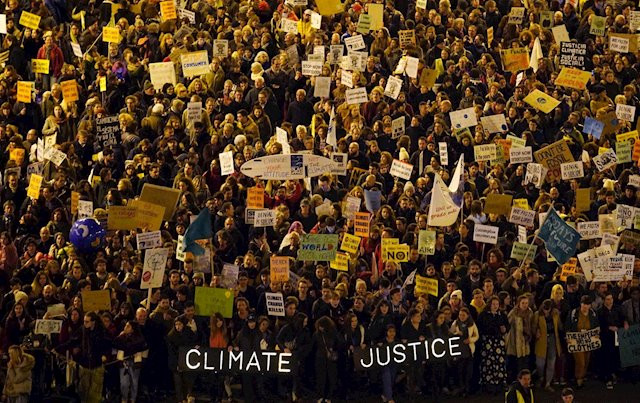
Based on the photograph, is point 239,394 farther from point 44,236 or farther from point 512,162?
point 512,162

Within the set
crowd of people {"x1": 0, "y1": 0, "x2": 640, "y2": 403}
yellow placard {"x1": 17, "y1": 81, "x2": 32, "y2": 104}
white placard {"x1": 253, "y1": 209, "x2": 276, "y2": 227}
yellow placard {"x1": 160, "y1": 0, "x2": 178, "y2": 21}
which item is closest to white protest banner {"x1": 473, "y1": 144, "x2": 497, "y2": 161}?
crowd of people {"x1": 0, "y1": 0, "x2": 640, "y2": 403}

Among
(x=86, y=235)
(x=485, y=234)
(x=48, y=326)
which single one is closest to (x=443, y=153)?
(x=485, y=234)

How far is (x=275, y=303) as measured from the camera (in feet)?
89.1

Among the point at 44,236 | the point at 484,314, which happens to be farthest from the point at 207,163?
the point at 484,314

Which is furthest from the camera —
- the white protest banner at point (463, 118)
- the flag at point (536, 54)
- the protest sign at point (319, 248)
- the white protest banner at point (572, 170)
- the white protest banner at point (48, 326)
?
the flag at point (536, 54)

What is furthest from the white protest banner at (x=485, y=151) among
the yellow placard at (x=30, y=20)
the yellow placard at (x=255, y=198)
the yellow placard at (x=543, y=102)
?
the yellow placard at (x=30, y=20)

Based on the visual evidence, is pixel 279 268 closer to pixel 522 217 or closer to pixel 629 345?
pixel 522 217

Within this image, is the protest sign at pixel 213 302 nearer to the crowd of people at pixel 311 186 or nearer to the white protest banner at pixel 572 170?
the crowd of people at pixel 311 186

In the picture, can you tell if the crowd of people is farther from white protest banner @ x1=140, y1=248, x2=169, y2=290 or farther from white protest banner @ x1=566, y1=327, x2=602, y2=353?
white protest banner @ x1=140, y1=248, x2=169, y2=290

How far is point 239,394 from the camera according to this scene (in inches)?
1087

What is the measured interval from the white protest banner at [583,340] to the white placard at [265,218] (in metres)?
4.32

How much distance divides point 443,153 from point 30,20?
26.3 ft

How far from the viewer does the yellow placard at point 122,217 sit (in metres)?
28.7

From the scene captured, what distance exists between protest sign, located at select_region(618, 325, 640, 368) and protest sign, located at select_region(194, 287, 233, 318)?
512 centimetres
